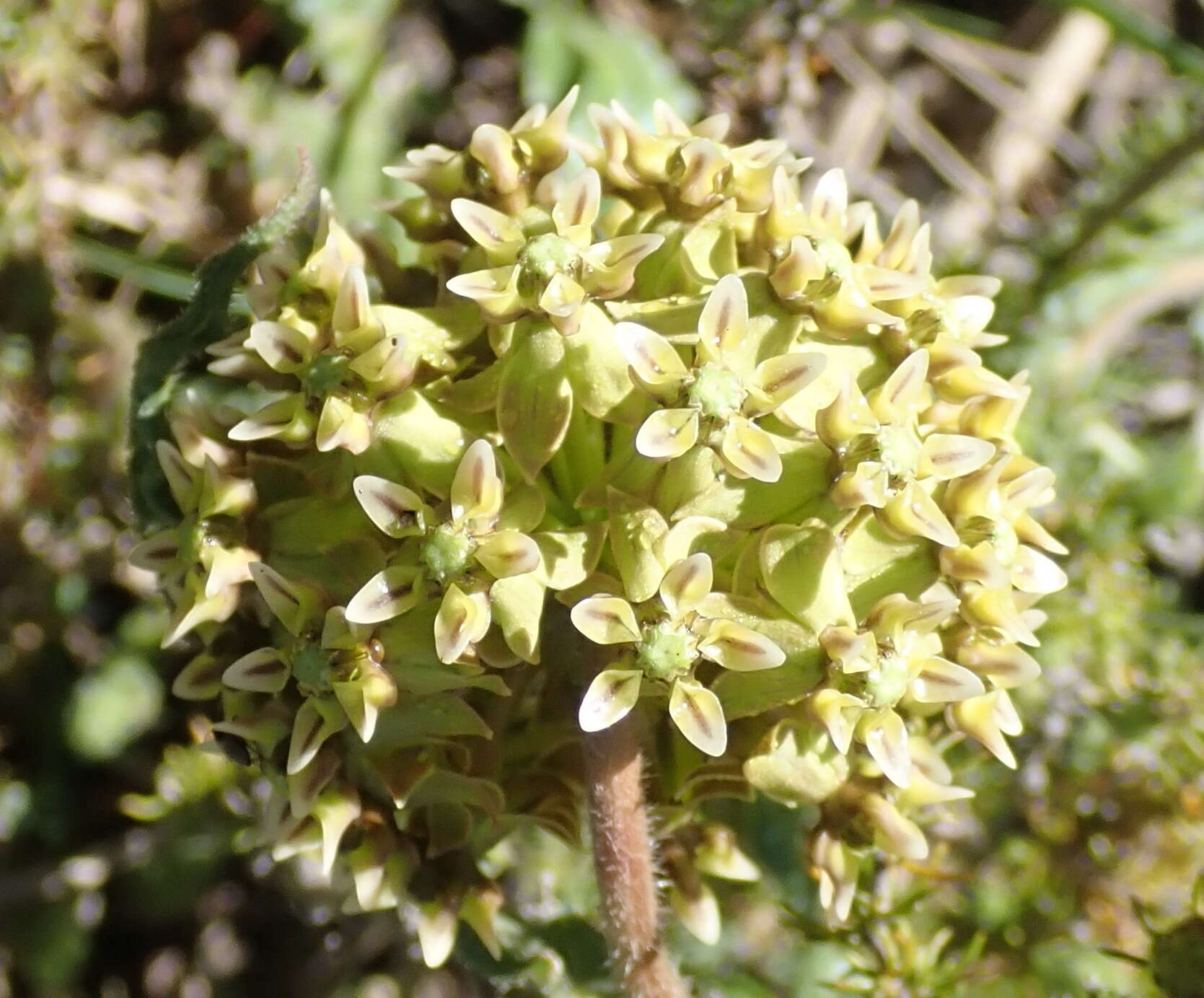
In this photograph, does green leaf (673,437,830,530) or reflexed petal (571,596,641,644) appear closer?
reflexed petal (571,596,641,644)

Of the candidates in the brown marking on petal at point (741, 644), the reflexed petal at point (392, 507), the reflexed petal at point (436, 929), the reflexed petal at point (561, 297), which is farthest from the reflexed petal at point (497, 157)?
the reflexed petal at point (436, 929)

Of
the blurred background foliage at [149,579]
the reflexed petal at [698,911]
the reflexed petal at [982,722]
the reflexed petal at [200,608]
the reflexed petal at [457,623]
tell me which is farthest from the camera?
the blurred background foliage at [149,579]

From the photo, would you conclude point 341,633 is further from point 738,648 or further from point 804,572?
point 804,572

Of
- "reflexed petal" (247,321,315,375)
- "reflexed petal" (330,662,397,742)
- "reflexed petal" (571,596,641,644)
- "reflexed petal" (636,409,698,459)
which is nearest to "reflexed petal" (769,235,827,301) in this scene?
"reflexed petal" (636,409,698,459)

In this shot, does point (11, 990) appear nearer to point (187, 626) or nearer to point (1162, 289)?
point (187, 626)

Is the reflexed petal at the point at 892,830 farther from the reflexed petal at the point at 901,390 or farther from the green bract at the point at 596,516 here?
the reflexed petal at the point at 901,390

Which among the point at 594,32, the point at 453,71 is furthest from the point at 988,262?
the point at 453,71

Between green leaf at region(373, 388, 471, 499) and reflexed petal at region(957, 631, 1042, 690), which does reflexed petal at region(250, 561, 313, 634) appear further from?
reflexed petal at region(957, 631, 1042, 690)

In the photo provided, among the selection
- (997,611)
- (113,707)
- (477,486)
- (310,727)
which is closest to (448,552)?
(477,486)
